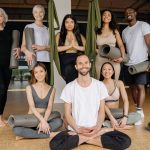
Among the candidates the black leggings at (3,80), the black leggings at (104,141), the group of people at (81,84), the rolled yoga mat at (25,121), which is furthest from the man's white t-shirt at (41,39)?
the black leggings at (104,141)

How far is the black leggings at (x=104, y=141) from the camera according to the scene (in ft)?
8.98

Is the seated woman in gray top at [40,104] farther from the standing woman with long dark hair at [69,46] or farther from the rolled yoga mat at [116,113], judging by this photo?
the rolled yoga mat at [116,113]

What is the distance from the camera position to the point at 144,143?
294 cm

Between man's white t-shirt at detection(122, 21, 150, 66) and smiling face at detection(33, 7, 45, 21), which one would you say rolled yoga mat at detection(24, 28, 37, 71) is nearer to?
smiling face at detection(33, 7, 45, 21)

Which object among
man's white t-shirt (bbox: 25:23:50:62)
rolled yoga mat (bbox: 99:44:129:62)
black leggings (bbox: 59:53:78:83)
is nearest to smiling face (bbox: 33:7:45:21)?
man's white t-shirt (bbox: 25:23:50:62)

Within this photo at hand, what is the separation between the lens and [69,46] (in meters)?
3.52

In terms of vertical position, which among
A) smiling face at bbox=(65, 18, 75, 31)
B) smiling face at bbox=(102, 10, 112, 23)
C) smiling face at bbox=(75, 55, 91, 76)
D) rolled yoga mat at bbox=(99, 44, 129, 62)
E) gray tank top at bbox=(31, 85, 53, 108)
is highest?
smiling face at bbox=(102, 10, 112, 23)

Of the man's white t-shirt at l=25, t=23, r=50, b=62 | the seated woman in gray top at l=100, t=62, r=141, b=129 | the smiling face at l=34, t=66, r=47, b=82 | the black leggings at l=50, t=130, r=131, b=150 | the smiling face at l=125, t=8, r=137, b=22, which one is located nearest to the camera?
the black leggings at l=50, t=130, r=131, b=150

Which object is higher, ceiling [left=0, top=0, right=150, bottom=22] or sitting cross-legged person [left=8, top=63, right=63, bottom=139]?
ceiling [left=0, top=0, right=150, bottom=22]

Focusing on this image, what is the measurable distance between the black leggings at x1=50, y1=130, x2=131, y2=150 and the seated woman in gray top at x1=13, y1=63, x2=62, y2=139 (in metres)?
0.41

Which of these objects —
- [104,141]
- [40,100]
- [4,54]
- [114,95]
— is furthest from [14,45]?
[104,141]

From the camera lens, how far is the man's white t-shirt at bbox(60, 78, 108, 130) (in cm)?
294

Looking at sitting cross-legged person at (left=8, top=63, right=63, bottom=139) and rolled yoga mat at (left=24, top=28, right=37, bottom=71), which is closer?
sitting cross-legged person at (left=8, top=63, right=63, bottom=139)

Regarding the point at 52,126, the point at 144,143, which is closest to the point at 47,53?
the point at 52,126
